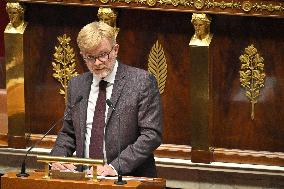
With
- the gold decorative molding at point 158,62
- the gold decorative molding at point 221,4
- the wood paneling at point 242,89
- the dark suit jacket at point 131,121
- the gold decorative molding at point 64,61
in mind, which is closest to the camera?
the dark suit jacket at point 131,121

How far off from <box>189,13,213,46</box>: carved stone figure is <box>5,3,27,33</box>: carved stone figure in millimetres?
929

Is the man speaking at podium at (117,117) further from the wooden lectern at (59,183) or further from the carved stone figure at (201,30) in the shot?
the carved stone figure at (201,30)

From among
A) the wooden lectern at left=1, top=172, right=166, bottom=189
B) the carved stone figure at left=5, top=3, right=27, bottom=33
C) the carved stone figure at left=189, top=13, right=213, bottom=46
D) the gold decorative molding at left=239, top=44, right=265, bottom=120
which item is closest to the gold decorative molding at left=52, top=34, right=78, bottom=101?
the carved stone figure at left=5, top=3, right=27, bottom=33

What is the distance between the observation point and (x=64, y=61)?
503cm

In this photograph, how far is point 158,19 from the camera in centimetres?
488

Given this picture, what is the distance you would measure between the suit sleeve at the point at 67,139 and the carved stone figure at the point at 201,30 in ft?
3.72

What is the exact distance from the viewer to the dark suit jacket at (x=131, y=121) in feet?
11.9

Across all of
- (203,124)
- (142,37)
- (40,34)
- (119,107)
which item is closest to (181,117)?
(203,124)

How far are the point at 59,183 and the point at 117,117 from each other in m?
0.51

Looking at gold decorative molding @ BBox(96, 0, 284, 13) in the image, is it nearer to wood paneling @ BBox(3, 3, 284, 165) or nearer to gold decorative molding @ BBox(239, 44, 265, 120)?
wood paneling @ BBox(3, 3, 284, 165)

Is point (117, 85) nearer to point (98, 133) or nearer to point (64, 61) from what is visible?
point (98, 133)

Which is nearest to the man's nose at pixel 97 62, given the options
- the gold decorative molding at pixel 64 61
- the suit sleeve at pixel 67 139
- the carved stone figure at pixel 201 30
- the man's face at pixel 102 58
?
the man's face at pixel 102 58

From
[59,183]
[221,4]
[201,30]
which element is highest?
[221,4]

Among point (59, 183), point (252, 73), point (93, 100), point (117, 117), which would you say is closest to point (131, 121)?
point (117, 117)
